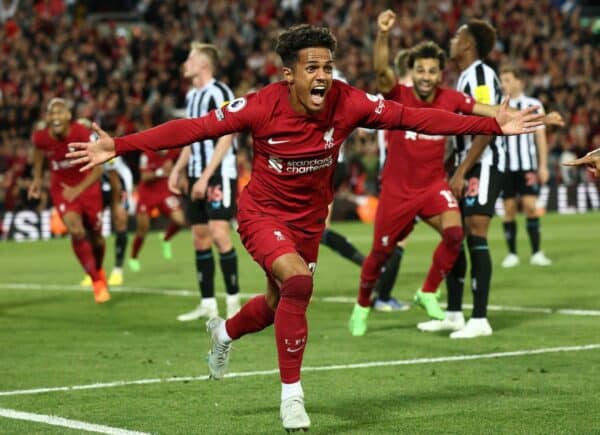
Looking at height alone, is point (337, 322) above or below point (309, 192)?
below

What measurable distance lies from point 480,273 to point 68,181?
5872 mm

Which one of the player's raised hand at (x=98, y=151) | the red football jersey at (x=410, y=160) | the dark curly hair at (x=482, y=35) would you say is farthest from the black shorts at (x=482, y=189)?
the player's raised hand at (x=98, y=151)

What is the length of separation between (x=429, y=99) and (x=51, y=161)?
5.86m

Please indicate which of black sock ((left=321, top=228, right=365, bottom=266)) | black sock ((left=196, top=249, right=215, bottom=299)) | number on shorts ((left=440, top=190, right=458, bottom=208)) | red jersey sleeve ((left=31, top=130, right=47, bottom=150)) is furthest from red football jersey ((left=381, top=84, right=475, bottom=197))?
red jersey sleeve ((left=31, top=130, right=47, bottom=150))

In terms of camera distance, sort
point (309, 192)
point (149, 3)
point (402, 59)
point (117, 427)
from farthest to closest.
A: point (149, 3), point (402, 59), point (309, 192), point (117, 427)

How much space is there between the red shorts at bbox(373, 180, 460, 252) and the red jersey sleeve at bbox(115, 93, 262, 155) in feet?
11.9

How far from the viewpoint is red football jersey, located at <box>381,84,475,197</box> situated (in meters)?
10.3

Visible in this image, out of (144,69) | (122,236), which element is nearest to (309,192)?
(122,236)

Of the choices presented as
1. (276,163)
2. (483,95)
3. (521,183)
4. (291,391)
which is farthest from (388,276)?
(291,391)

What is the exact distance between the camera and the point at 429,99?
1012 centimetres

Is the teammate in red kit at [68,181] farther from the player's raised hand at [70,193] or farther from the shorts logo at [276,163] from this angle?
the shorts logo at [276,163]

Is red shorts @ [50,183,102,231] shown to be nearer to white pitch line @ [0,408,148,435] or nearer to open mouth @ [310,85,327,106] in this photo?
white pitch line @ [0,408,148,435]

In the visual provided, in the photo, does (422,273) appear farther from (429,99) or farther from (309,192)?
(309,192)

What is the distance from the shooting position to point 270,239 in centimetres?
693
